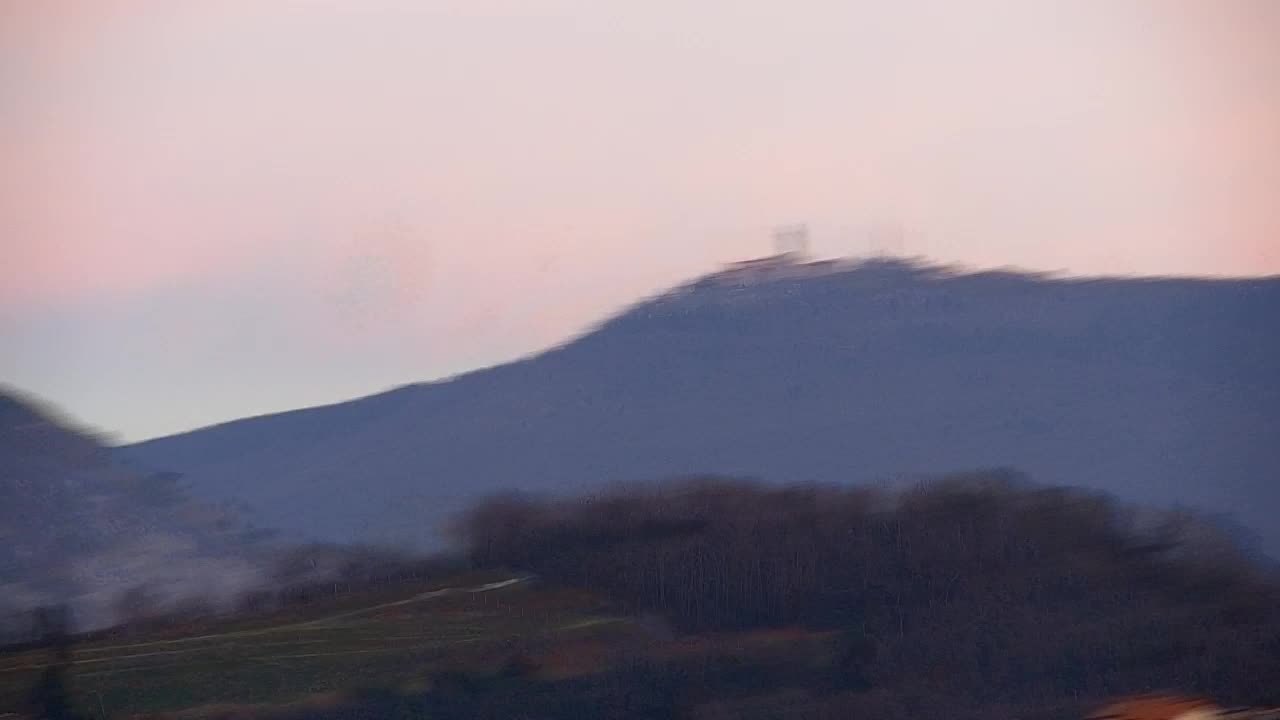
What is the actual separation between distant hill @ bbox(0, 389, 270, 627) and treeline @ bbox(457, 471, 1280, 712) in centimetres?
107

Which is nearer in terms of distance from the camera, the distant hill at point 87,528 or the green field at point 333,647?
the green field at point 333,647

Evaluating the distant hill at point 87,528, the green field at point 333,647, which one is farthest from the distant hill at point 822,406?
the green field at point 333,647

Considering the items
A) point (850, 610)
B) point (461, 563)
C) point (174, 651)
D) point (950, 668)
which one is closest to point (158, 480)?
point (174, 651)

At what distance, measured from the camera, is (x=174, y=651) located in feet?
16.1

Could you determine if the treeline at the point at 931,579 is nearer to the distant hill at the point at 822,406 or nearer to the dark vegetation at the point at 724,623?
the dark vegetation at the point at 724,623

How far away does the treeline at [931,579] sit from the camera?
4988 mm

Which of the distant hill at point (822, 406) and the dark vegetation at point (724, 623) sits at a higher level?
the distant hill at point (822, 406)

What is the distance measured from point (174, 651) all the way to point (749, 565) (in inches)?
84.9

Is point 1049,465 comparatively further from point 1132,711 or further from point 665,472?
point 665,472

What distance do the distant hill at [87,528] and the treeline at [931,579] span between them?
1070 millimetres

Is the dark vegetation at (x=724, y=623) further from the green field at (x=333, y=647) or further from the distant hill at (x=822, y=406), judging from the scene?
the distant hill at (x=822, y=406)

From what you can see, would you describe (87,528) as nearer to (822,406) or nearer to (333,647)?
(333,647)

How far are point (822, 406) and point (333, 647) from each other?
206cm

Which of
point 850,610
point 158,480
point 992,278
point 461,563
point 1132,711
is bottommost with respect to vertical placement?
point 1132,711
